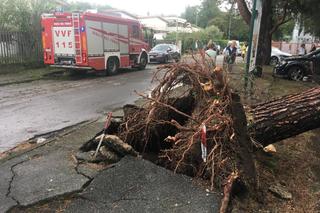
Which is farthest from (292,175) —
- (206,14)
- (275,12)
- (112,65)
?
(206,14)

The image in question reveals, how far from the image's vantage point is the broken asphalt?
3.92 meters

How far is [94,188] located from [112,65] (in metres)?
14.0

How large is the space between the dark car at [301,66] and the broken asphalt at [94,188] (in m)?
13.7

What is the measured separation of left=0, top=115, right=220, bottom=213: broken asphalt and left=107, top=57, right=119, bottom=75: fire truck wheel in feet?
40.8

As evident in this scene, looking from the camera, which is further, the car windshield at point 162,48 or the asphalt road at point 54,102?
the car windshield at point 162,48

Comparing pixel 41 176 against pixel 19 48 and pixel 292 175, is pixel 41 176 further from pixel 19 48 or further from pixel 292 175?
pixel 19 48

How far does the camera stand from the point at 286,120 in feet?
17.1

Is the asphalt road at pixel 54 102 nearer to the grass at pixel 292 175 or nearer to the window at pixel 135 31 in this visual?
the grass at pixel 292 175

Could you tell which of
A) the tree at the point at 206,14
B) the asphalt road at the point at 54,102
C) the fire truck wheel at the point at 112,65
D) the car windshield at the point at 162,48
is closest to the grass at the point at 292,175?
the asphalt road at the point at 54,102

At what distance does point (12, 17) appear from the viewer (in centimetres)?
1805

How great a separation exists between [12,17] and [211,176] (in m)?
16.8

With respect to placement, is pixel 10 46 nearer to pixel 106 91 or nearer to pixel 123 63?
pixel 123 63

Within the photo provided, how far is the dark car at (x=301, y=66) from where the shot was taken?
16531 millimetres

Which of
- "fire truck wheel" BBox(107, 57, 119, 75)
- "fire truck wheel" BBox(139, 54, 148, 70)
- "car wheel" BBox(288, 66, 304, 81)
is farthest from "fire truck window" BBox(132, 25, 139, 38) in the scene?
"car wheel" BBox(288, 66, 304, 81)
